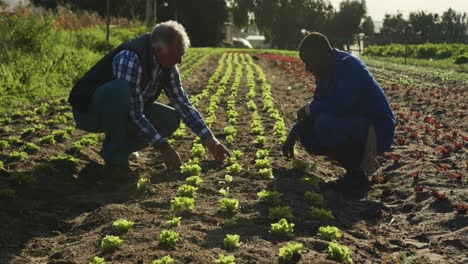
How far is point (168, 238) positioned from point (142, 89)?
211cm

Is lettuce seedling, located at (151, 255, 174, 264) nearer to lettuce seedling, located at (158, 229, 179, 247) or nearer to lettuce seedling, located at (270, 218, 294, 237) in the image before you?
lettuce seedling, located at (158, 229, 179, 247)

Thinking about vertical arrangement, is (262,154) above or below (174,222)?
above

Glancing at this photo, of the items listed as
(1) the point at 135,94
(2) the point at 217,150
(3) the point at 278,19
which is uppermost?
(3) the point at 278,19

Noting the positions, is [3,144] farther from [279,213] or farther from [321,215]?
[321,215]

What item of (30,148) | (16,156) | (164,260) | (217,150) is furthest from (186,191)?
(30,148)

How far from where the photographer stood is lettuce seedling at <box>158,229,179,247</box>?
11.4ft

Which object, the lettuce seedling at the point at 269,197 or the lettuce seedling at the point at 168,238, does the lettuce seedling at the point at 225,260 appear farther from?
the lettuce seedling at the point at 269,197

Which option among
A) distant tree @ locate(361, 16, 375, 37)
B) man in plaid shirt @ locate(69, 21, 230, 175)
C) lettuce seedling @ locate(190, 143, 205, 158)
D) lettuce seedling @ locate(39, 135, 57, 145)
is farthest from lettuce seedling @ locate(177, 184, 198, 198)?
distant tree @ locate(361, 16, 375, 37)

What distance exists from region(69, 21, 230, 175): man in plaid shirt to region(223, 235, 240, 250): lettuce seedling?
1474mm

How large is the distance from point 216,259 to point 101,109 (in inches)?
90.1

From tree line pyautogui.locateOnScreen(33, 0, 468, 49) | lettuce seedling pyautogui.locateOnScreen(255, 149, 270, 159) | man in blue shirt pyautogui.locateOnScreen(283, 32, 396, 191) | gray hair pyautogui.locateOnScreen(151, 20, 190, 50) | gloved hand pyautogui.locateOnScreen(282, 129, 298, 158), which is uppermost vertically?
tree line pyautogui.locateOnScreen(33, 0, 468, 49)

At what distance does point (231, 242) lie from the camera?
3475mm

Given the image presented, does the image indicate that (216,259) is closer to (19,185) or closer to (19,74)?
(19,185)

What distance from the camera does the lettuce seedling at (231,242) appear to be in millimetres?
3480
